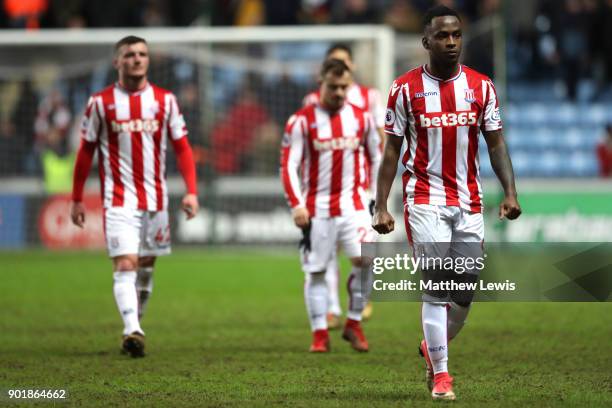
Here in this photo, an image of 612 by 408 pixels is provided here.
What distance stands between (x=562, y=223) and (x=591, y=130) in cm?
498

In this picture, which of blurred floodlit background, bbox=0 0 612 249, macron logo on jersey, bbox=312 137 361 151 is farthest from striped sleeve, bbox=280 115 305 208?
blurred floodlit background, bbox=0 0 612 249

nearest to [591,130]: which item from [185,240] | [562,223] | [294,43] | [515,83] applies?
[515,83]

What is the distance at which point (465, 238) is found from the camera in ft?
22.7

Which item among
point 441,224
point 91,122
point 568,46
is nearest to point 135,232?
point 91,122

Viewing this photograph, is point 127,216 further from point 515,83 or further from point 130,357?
point 515,83

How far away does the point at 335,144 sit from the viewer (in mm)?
9641

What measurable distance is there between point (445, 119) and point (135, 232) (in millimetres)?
3118

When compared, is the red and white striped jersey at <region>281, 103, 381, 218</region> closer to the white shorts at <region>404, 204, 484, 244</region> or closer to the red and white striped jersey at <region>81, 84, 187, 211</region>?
the red and white striped jersey at <region>81, 84, 187, 211</region>

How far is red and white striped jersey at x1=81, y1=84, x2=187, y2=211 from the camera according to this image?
30.1ft

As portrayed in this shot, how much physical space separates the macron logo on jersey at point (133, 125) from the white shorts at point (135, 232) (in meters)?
0.60

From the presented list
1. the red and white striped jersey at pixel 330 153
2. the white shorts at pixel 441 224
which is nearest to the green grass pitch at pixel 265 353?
the white shorts at pixel 441 224

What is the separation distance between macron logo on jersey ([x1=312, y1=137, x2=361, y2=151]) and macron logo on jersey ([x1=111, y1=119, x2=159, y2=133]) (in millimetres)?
1296

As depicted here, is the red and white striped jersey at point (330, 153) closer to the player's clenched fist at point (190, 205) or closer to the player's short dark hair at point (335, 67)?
the player's short dark hair at point (335, 67)

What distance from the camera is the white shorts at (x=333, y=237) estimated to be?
9430 mm
